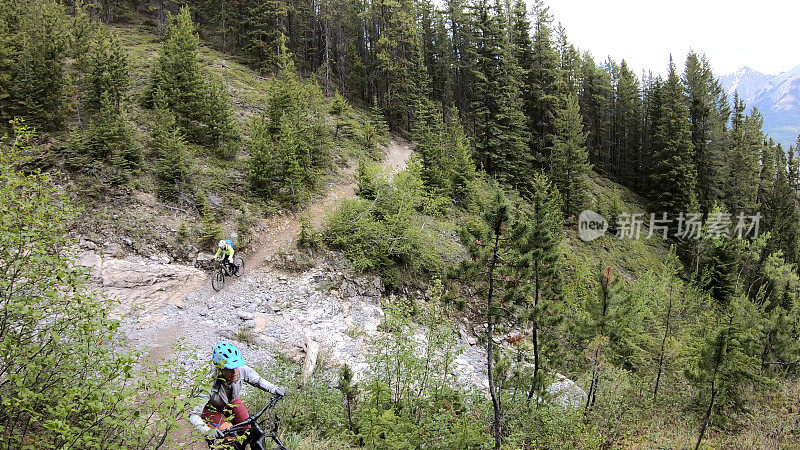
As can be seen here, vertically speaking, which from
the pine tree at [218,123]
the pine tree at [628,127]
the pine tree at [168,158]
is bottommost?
the pine tree at [168,158]

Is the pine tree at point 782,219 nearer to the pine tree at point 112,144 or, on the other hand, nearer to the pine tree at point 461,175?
the pine tree at point 461,175

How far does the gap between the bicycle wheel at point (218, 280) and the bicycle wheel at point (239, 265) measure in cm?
51

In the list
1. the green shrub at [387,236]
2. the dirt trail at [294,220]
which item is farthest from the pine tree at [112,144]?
the green shrub at [387,236]

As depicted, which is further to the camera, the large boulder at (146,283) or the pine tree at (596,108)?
the pine tree at (596,108)

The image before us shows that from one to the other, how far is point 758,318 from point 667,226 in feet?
88.8

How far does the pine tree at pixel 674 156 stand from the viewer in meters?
37.6

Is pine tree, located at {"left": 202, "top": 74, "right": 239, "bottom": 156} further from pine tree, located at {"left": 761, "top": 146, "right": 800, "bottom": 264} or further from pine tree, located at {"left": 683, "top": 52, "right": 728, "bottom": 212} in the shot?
pine tree, located at {"left": 761, "top": 146, "right": 800, "bottom": 264}

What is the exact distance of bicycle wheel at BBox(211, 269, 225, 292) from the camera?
13219 mm

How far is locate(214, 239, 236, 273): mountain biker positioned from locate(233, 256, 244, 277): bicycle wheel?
0.49 feet

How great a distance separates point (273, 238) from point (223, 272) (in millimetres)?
2926

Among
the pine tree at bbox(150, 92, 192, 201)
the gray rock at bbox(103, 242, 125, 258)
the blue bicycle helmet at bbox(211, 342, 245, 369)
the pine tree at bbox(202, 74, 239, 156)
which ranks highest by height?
the pine tree at bbox(202, 74, 239, 156)

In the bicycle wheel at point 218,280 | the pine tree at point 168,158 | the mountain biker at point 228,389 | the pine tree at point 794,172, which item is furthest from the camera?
the pine tree at point 794,172

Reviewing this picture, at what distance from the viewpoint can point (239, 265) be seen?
45.7 feet

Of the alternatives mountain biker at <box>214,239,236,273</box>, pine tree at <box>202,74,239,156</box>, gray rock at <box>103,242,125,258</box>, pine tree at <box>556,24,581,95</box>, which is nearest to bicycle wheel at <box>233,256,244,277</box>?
mountain biker at <box>214,239,236,273</box>
